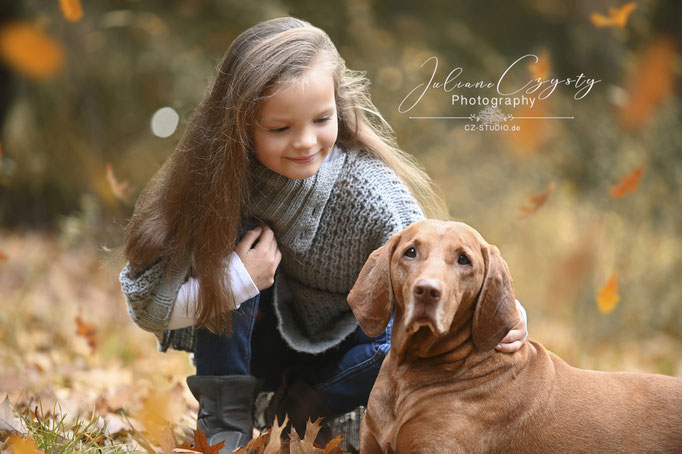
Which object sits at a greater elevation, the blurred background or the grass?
the blurred background

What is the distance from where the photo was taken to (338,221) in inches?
116

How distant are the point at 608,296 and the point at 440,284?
140 inches

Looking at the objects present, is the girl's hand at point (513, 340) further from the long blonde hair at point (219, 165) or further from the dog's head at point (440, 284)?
the long blonde hair at point (219, 165)

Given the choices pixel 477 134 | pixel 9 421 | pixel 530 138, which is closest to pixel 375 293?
pixel 9 421

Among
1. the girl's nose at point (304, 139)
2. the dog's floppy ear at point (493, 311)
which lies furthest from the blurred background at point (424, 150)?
the dog's floppy ear at point (493, 311)

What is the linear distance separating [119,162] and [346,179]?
15.7ft

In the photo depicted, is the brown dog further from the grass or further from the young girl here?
the grass

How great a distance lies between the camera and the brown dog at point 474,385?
2.19 m

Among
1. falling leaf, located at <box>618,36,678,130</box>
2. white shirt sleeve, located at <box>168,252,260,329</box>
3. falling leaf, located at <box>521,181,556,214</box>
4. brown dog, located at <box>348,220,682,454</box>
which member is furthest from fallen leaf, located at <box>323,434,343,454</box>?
falling leaf, located at <box>618,36,678,130</box>

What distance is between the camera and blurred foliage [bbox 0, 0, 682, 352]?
5766mm

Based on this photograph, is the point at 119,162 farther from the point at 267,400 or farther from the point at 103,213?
the point at 267,400

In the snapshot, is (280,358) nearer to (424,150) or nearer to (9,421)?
(9,421)

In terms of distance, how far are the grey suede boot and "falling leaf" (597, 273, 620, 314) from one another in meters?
3.27

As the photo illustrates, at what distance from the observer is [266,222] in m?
3.00
